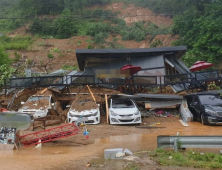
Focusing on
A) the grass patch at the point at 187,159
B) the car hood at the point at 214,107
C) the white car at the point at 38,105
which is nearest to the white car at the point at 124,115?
the car hood at the point at 214,107

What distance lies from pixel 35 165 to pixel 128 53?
16026mm

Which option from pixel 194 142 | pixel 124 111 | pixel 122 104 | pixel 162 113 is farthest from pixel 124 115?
pixel 194 142

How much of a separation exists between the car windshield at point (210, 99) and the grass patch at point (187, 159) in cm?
874

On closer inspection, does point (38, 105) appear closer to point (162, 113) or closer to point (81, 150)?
point (162, 113)

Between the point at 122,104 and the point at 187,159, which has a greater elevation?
the point at 122,104

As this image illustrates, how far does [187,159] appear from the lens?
662cm

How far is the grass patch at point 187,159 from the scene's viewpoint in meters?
6.24

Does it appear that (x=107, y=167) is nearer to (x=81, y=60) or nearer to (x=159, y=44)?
(x=81, y=60)

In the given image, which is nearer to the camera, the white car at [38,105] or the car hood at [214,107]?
the car hood at [214,107]

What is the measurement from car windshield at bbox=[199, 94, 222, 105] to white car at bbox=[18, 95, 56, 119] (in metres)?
8.39

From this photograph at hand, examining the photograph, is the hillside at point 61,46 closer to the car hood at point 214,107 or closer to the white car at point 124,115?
the white car at point 124,115

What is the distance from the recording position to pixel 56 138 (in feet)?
34.4

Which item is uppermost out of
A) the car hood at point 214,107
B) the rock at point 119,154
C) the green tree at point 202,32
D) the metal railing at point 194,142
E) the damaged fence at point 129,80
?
the green tree at point 202,32

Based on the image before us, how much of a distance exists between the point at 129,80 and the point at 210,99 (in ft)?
18.9
